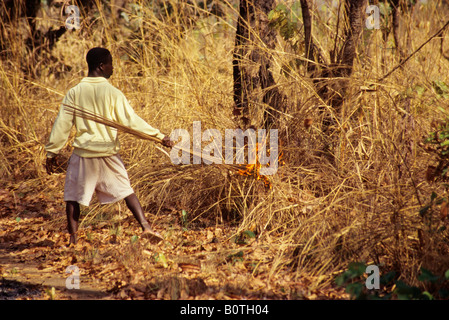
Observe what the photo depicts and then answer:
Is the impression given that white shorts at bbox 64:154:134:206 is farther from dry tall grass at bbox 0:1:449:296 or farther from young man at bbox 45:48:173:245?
dry tall grass at bbox 0:1:449:296

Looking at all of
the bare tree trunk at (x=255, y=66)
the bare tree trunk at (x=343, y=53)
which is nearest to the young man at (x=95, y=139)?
the bare tree trunk at (x=255, y=66)

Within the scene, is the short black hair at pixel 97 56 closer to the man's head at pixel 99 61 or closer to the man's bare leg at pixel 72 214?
the man's head at pixel 99 61

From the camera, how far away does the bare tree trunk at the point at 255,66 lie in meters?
4.94

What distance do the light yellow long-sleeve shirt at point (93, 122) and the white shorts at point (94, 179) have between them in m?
0.07

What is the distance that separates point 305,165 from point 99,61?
1853 millimetres

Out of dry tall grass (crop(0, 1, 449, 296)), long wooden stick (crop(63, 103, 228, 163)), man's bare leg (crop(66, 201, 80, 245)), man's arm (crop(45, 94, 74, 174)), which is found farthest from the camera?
man's bare leg (crop(66, 201, 80, 245))

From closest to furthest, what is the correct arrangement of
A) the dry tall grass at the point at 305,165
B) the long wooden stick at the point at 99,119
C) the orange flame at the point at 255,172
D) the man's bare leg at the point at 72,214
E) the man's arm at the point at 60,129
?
the dry tall grass at the point at 305,165
the long wooden stick at the point at 99,119
the man's arm at the point at 60,129
the man's bare leg at the point at 72,214
the orange flame at the point at 255,172

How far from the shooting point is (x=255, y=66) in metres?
5.09

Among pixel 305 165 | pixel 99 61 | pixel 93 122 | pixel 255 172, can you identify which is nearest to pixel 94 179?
pixel 93 122

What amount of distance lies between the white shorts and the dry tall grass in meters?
0.66

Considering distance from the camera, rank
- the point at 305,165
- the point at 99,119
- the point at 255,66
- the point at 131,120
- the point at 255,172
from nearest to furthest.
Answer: the point at 99,119 → the point at 131,120 → the point at 255,172 → the point at 305,165 → the point at 255,66

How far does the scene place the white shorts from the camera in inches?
167

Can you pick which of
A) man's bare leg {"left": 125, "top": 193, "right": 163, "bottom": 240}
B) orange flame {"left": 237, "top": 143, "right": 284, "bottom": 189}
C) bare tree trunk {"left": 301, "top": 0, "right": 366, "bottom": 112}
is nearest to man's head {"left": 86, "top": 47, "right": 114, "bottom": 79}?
man's bare leg {"left": 125, "top": 193, "right": 163, "bottom": 240}

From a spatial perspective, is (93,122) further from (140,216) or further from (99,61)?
(140,216)
